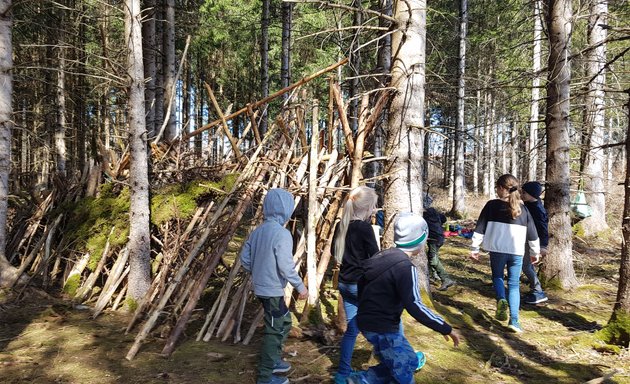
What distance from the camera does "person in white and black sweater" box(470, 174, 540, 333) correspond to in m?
5.08

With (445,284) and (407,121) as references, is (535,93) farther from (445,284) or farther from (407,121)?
(407,121)

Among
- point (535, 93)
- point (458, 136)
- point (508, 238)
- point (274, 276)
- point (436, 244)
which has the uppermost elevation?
point (535, 93)

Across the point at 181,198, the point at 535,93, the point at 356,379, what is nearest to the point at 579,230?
the point at 535,93

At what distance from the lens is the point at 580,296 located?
21.1 ft

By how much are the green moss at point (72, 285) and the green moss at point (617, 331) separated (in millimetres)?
6807

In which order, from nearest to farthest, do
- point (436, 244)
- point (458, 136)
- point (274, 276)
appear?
point (274, 276) → point (436, 244) → point (458, 136)

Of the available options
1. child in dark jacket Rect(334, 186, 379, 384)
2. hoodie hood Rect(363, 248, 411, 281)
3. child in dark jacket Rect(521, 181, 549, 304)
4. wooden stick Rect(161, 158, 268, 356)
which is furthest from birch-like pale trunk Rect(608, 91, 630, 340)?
wooden stick Rect(161, 158, 268, 356)

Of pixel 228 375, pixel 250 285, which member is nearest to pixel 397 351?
pixel 228 375

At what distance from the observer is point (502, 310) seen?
5270mm

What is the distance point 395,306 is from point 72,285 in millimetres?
5142

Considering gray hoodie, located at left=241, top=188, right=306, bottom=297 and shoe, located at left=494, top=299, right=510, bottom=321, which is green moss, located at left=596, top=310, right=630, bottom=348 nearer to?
shoe, located at left=494, top=299, right=510, bottom=321

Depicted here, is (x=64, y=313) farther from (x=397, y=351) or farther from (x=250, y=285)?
(x=397, y=351)

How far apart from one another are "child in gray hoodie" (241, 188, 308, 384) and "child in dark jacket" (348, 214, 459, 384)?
79cm

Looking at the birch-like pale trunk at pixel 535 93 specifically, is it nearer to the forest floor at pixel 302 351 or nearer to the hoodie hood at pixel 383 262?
the forest floor at pixel 302 351
